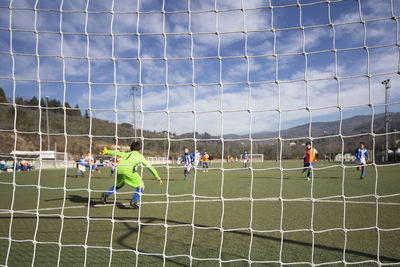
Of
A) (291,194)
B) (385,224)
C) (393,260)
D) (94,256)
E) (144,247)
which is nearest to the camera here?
(393,260)

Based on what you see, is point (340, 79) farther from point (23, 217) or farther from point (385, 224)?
point (23, 217)

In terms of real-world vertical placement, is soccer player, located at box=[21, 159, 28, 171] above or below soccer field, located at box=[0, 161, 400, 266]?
below

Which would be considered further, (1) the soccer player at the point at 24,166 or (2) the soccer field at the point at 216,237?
(1) the soccer player at the point at 24,166

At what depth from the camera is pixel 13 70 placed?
3.99 m

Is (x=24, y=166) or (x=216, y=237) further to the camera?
(x=24, y=166)

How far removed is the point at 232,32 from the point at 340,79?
5.85ft

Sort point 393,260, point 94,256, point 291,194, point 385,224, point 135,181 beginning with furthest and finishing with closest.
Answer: point 291,194
point 135,181
point 385,224
point 94,256
point 393,260

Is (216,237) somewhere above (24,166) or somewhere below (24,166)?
above

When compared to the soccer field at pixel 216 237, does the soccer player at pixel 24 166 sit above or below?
below

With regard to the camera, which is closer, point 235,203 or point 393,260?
point 393,260

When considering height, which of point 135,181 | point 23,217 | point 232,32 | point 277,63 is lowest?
point 23,217

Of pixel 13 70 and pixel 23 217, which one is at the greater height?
pixel 13 70

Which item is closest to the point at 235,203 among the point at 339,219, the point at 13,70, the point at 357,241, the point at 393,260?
the point at 339,219

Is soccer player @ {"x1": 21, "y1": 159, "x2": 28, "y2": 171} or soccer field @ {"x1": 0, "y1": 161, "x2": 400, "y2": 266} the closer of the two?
soccer field @ {"x1": 0, "y1": 161, "x2": 400, "y2": 266}
